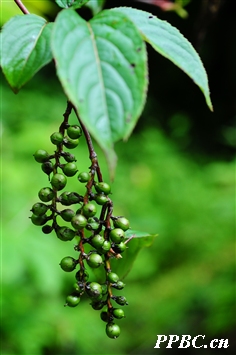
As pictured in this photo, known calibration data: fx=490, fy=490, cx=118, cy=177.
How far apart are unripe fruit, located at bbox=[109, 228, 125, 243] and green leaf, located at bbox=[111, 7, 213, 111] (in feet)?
0.61

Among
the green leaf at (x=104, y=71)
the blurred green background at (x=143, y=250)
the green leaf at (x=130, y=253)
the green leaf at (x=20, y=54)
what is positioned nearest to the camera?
the green leaf at (x=104, y=71)

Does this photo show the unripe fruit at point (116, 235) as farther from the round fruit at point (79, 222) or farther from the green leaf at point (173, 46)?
the green leaf at point (173, 46)

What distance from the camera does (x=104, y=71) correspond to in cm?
44

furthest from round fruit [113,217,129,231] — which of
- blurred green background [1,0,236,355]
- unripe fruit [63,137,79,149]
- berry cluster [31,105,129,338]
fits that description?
blurred green background [1,0,236,355]

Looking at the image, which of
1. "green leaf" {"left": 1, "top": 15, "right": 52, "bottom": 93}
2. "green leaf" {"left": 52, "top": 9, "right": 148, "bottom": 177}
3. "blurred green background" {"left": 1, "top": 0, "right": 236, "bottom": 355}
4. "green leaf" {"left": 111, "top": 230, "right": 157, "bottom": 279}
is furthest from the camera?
"blurred green background" {"left": 1, "top": 0, "right": 236, "bottom": 355}

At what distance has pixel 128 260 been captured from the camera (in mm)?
730

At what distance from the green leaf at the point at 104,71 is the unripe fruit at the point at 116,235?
0.17 meters

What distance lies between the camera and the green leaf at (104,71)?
16.0 inches

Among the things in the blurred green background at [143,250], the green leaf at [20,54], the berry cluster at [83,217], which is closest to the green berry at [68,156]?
the berry cluster at [83,217]

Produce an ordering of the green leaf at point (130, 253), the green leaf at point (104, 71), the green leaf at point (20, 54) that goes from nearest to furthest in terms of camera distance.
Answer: the green leaf at point (104, 71), the green leaf at point (20, 54), the green leaf at point (130, 253)

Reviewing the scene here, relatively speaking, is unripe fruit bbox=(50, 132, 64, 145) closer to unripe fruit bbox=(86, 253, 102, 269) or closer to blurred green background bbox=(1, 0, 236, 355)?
unripe fruit bbox=(86, 253, 102, 269)

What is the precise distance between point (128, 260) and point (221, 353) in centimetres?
268

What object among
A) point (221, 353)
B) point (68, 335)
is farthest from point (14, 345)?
point (221, 353)

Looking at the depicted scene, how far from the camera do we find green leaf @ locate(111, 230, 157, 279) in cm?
72
